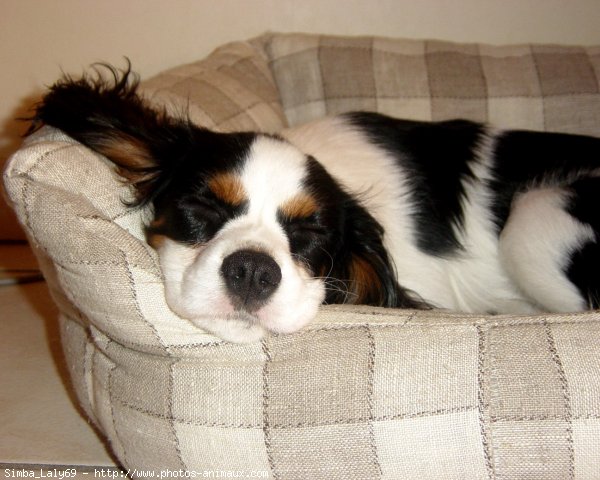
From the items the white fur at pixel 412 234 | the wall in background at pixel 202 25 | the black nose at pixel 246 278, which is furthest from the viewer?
the wall in background at pixel 202 25

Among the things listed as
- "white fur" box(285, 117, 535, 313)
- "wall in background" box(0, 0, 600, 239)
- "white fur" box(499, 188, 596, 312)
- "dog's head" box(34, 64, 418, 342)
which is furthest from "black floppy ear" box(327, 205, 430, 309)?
"wall in background" box(0, 0, 600, 239)

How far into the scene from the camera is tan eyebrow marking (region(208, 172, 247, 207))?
5.71 ft

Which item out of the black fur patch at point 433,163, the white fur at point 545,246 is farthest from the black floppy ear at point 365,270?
the white fur at point 545,246

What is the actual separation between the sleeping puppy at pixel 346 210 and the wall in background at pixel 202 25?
1.17 metres

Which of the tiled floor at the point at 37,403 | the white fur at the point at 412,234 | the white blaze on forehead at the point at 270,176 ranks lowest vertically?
the tiled floor at the point at 37,403

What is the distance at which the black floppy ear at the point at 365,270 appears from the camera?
2.09 m

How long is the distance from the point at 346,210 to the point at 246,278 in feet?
2.23

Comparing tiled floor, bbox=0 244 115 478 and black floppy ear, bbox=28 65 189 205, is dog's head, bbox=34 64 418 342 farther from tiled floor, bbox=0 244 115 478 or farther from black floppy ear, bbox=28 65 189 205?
tiled floor, bbox=0 244 115 478

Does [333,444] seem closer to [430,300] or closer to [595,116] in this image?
[430,300]

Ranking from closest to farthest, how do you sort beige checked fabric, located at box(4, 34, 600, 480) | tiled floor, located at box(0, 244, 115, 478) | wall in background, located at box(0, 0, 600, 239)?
1. beige checked fabric, located at box(4, 34, 600, 480)
2. tiled floor, located at box(0, 244, 115, 478)
3. wall in background, located at box(0, 0, 600, 239)

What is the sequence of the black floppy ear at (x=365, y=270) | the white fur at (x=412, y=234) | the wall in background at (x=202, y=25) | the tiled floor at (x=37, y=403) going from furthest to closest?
the wall in background at (x=202, y=25) → the white fur at (x=412, y=234) → the black floppy ear at (x=365, y=270) → the tiled floor at (x=37, y=403)

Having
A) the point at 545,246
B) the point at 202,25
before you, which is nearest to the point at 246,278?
the point at 545,246

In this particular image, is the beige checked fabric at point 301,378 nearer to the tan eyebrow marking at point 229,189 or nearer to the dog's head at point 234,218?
the dog's head at point 234,218

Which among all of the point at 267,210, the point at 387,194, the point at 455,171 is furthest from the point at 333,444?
the point at 455,171
